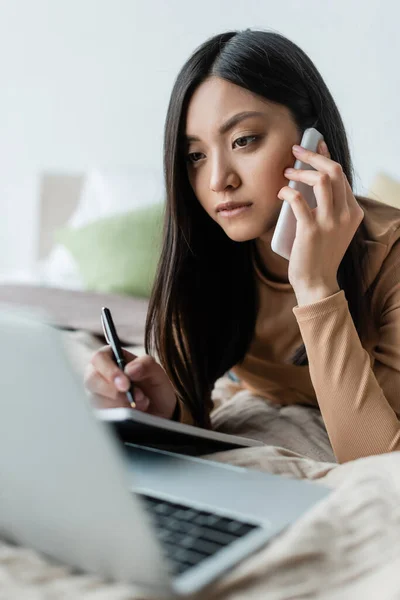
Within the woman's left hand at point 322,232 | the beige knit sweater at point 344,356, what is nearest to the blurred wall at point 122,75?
the beige knit sweater at point 344,356

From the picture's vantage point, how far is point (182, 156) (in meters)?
1.19

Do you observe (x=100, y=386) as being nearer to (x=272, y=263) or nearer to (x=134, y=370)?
(x=134, y=370)

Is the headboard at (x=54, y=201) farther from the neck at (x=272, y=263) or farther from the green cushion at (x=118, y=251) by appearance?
the neck at (x=272, y=263)

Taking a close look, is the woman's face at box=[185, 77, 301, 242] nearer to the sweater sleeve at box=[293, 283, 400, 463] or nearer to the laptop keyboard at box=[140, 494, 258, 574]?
the sweater sleeve at box=[293, 283, 400, 463]

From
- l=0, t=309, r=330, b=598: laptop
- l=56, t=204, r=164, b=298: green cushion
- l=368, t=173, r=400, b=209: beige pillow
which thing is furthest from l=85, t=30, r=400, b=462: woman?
l=56, t=204, r=164, b=298: green cushion

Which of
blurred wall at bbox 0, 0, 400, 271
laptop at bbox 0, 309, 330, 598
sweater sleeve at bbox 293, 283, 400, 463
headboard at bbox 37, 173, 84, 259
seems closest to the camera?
laptop at bbox 0, 309, 330, 598

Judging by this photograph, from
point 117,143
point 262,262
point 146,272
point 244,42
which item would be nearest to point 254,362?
point 262,262

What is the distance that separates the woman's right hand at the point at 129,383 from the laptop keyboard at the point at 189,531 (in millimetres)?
387

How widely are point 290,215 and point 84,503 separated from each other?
0.68m

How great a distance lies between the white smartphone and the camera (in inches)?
43.3

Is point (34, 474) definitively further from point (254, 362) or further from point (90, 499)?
point (254, 362)

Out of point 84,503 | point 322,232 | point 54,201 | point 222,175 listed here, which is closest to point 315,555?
point 84,503

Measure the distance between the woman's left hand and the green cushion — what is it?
1.36 meters

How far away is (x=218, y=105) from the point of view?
1124 mm
